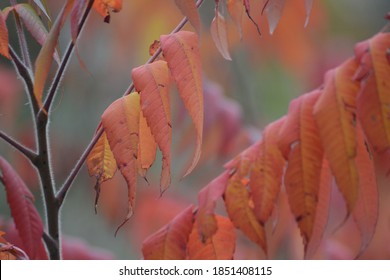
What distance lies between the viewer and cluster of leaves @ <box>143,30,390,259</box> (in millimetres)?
506

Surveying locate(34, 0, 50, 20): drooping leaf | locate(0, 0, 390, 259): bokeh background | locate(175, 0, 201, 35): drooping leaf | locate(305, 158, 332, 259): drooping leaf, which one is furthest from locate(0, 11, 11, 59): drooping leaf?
locate(0, 0, 390, 259): bokeh background

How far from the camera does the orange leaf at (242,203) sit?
1.83ft

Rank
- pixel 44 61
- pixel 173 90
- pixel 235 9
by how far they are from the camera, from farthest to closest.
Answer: pixel 173 90 < pixel 235 9 < pixel 44 61

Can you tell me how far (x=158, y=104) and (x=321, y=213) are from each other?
0.14 meters

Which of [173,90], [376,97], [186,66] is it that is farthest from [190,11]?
[173,90]

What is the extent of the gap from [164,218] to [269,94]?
0.89 meters

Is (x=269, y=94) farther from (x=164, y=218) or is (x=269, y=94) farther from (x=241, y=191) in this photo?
(x=241, y=191)

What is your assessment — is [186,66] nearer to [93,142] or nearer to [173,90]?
[93,142]

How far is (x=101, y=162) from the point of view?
56 centimetres

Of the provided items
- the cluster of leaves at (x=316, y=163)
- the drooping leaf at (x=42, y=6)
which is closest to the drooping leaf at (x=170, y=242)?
the cluster of leaves at (x=316, y=163)

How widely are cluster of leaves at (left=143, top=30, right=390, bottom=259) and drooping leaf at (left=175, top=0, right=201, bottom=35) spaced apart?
110 mm

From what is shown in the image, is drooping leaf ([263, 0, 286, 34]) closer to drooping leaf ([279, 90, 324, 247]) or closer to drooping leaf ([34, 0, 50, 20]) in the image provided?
drooping leaf ([279, 90, 324, 247])

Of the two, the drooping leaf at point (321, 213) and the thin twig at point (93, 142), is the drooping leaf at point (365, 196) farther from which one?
the thin twig at point (93, 142)

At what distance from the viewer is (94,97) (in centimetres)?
198
